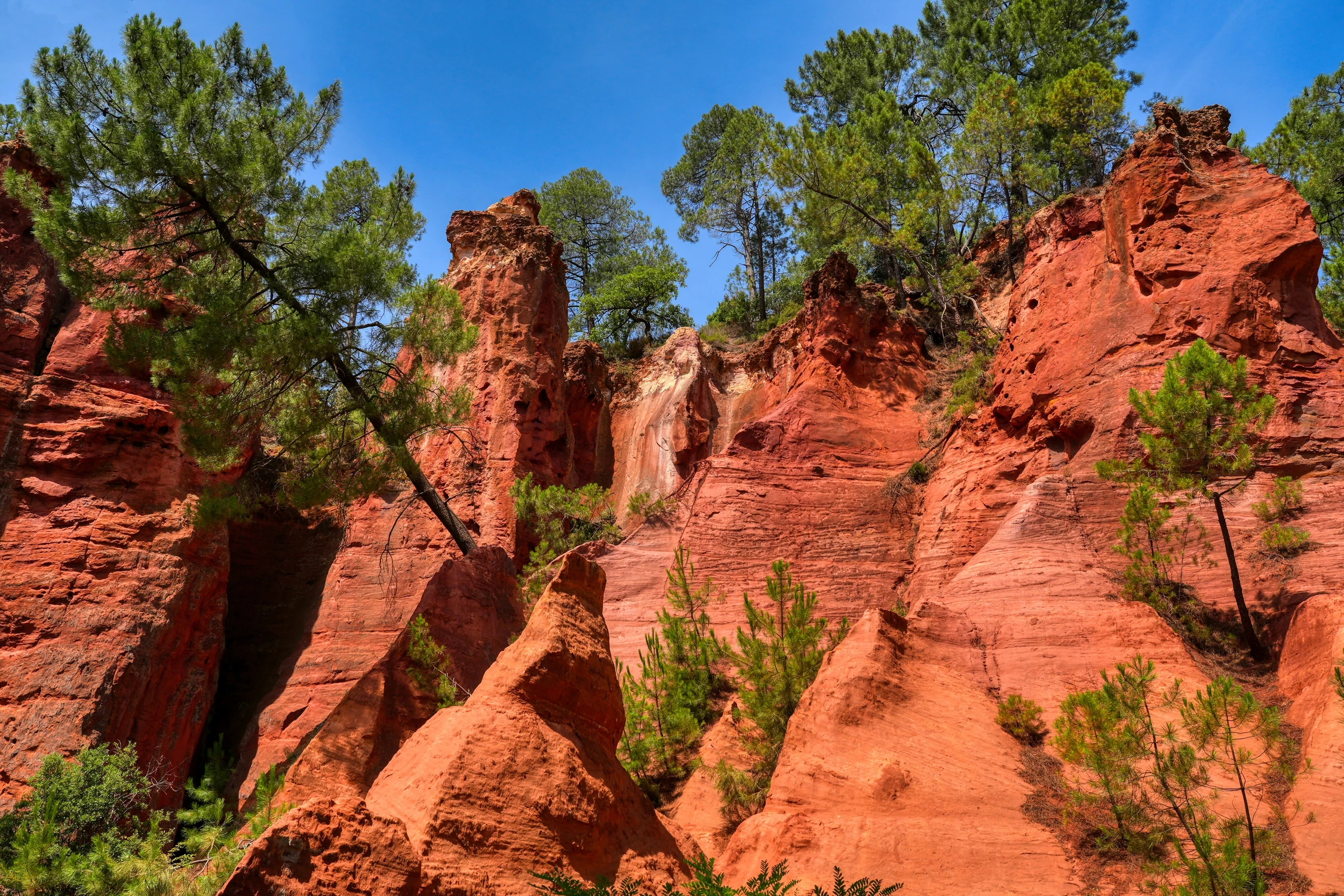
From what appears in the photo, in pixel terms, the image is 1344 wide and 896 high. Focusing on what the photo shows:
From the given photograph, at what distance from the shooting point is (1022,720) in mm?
10484

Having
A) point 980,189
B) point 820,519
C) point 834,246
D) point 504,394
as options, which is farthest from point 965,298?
point 504,394

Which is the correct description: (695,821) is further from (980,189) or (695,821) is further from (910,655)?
(980,189)

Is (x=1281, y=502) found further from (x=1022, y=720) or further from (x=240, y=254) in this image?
(x=240, y=254)

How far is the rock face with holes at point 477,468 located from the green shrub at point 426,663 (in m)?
0.87

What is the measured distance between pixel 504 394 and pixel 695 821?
548 inches

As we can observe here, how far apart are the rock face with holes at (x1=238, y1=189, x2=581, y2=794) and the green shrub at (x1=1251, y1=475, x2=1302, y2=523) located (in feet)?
34.5

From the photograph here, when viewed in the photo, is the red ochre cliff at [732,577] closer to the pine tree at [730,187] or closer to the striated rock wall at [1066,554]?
the striated rock wall at [1066,554]

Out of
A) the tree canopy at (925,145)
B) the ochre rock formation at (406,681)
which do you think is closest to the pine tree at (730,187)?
the tree canopy at (925,145)

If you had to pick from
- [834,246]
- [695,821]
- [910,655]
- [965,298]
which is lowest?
[695,821]

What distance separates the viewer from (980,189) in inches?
1069

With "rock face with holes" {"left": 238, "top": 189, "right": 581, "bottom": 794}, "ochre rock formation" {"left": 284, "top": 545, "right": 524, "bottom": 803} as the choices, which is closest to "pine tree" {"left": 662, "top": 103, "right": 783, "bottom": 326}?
"rock face with holes" {"left": 238, "top": 189, "right": 581, "bottom": 794}

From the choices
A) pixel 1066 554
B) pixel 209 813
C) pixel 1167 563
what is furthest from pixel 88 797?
pixel 1167 563

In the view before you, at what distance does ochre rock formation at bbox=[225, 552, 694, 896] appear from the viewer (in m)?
5.69

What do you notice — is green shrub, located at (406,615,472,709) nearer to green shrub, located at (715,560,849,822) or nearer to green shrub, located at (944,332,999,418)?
green shrub, located at (715,560,849,822)
